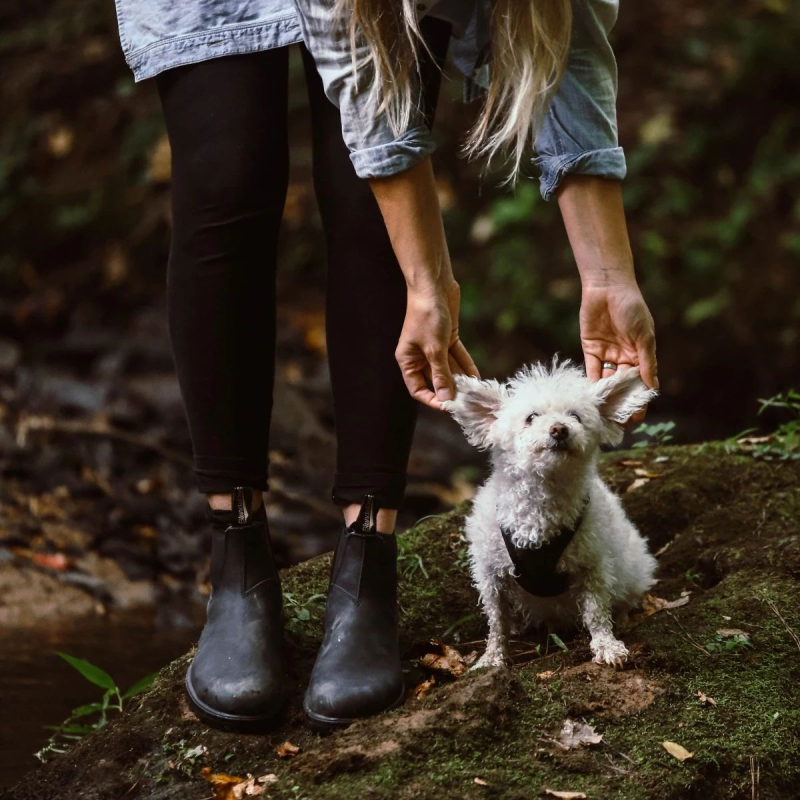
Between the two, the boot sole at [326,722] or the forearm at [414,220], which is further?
the boot sole at [326,722]

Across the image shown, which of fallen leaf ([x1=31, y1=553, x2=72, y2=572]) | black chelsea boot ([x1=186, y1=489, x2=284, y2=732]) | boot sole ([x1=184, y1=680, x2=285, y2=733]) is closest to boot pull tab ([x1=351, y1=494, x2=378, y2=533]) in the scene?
black chelsea boot ([x1=186, y1=489, x2=284, y2=732])

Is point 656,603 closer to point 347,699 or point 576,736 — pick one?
point 576,736

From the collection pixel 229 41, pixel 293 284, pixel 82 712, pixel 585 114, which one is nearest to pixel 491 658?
pixel 82 712

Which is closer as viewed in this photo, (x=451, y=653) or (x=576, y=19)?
(x=576, y=19)

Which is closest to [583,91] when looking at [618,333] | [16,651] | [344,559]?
[618,333]

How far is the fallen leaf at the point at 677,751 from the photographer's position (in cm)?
192

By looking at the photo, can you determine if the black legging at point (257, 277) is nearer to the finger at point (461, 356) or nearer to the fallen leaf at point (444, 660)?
the finger at point (461, 356)

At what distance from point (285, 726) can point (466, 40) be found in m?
1.77

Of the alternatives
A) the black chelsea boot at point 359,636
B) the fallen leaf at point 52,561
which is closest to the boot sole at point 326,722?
the black chelsea boot at point 359,636

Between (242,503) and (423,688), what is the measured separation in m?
0.66

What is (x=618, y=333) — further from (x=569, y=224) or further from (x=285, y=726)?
(x=285, y=726)

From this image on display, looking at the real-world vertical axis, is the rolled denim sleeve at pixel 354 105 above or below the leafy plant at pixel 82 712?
above

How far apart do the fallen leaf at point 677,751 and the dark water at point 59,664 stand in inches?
64.4

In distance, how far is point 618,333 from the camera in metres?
2.27
